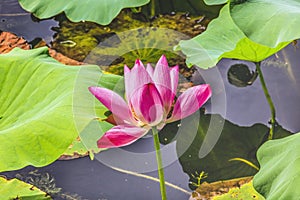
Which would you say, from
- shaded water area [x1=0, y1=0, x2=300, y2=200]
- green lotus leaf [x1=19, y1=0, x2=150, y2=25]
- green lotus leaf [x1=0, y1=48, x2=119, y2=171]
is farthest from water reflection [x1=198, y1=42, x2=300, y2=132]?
green lotus leaf [x1=0, y1=48, x2=119, y2=171]

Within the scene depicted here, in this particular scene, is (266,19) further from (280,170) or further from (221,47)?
(221,47)

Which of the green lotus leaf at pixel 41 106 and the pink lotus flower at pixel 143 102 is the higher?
the pink lotus flower at pixel 143 102

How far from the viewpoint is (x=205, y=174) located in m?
2.01

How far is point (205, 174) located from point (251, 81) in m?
0.52

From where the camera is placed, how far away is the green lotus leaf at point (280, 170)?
130cm

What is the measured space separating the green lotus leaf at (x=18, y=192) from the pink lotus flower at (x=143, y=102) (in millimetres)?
542

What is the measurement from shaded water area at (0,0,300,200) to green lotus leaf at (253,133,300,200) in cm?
47

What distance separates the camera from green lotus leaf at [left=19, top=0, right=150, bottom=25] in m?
2.02

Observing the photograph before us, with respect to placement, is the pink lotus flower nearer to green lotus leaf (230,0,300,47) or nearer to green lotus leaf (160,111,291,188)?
green lotus leaf (230,0,300,47)

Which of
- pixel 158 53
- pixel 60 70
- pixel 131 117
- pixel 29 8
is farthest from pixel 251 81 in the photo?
pixel 131 117

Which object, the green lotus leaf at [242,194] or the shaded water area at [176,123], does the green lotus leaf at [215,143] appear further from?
the green lotus leaf at [242,194]

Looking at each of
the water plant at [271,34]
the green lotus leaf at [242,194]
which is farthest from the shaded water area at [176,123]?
the water plant at [271,34]

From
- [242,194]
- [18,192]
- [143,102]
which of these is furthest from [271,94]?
[143,102]

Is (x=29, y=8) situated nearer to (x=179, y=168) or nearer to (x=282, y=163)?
(x=179, y=168)
